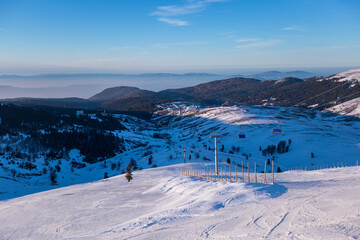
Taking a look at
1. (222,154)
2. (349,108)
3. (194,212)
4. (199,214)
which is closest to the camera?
(199,214)

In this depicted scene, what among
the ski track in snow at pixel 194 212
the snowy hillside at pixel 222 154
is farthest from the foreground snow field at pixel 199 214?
the snowy hillside at pixel 222 154

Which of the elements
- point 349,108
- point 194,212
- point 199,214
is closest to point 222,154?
point 194,212

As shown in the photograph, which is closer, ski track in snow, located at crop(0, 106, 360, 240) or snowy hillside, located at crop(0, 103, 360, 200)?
ski track in snow, located at crop(0, 106, 360, 240)

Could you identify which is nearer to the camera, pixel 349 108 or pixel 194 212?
pixel 194 212

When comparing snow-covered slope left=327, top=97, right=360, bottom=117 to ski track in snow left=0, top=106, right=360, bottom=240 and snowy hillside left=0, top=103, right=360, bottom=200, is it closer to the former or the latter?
snowy hillside left=0, top=103, right=360, bottom=200

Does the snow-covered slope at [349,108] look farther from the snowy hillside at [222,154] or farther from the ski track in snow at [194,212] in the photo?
the ski track in snow at [194,212]

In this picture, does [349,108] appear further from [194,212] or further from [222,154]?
[194,212]

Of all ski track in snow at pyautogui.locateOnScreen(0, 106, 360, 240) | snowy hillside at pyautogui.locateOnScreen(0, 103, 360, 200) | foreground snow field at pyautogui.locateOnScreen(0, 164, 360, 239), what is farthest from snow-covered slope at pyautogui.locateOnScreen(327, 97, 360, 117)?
foreground snow field at pyautogui.locateOnScreen(0, 164, 360, 239)
